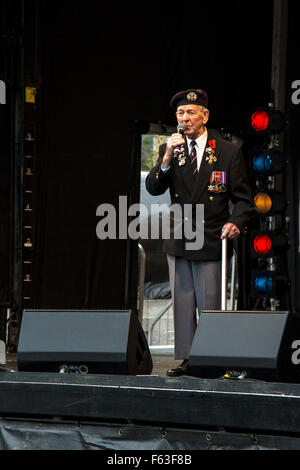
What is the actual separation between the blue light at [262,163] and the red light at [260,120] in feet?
0.55

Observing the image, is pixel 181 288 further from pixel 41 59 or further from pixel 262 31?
pixel 262 31

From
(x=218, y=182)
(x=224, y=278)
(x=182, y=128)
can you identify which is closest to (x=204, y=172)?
(x=218, y=182)

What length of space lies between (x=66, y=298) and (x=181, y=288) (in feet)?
7.39

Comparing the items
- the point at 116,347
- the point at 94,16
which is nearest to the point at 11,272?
the point at 94,16

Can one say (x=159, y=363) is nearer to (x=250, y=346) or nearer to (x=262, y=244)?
(x=262, y=244)

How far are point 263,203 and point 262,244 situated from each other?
270mm

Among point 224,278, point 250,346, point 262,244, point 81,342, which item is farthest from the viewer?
point 262,244

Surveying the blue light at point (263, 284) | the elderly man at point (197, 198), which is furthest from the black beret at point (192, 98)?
the blue light at point (263, 284)

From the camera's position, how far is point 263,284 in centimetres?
506

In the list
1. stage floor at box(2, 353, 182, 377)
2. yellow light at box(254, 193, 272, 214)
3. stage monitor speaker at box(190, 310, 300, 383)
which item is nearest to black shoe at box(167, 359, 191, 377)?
stage monitor speaker at box(190, 310, 300, 383)

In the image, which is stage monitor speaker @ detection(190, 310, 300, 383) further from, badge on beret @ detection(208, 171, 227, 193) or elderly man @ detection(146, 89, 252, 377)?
badge on beret @ detection(208, 171, 227, 193)

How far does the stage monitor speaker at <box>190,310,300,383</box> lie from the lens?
2562mm

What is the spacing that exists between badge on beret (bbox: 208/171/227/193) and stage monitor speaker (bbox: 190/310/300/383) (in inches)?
47.0

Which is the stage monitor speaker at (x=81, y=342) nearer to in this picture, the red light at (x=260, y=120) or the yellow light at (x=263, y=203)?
the yellow light at (x=263, y=203)
